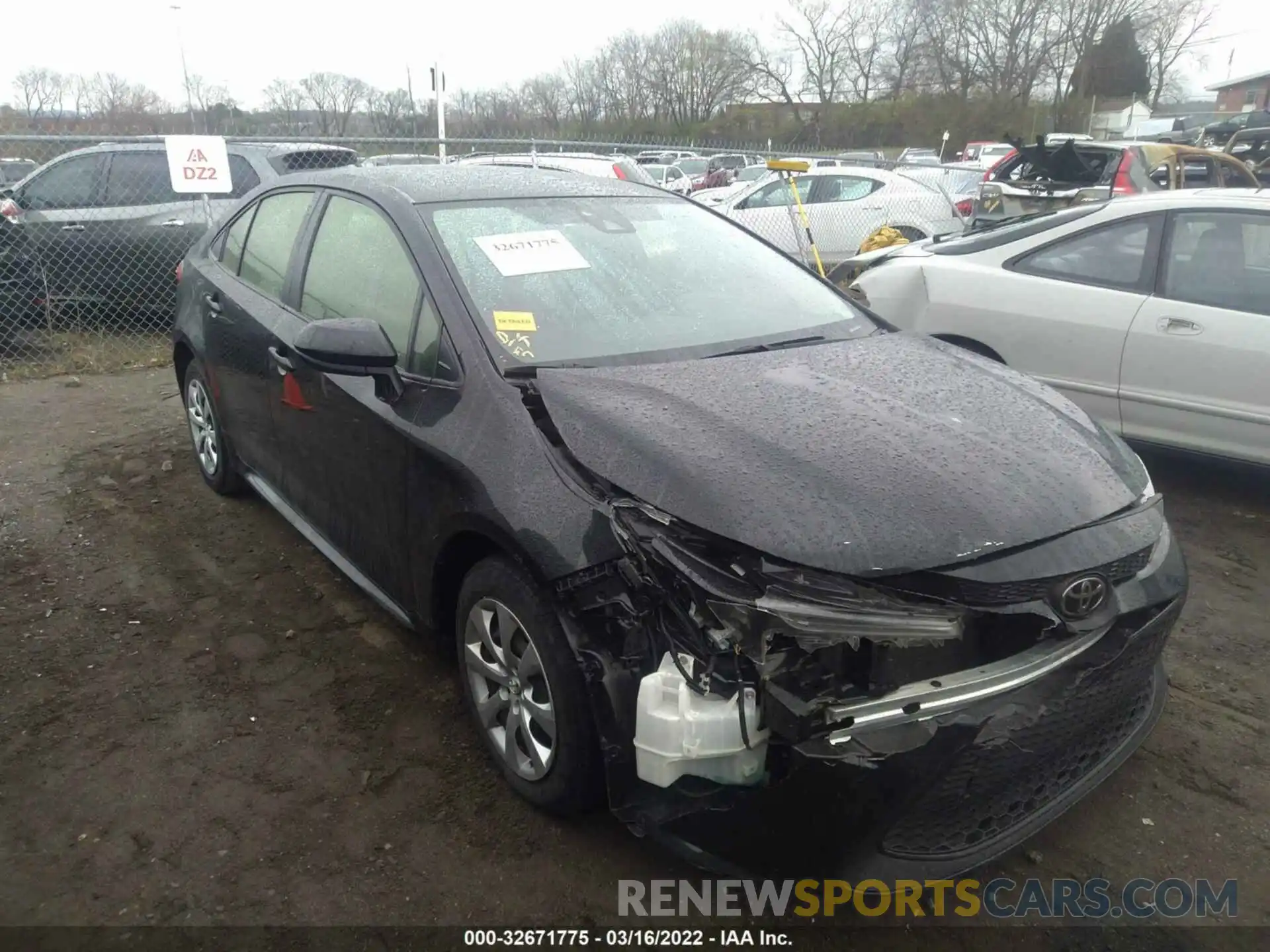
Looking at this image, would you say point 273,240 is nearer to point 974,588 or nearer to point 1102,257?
point 974,588

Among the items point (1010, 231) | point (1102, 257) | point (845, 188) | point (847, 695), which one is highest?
point (845, 188)

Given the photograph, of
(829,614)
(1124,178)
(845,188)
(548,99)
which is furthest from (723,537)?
(548,99)

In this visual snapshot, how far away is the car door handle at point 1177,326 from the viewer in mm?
4492

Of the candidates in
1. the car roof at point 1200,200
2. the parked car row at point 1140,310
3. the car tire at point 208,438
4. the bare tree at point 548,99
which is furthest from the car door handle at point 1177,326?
the bare tree at point 548,99

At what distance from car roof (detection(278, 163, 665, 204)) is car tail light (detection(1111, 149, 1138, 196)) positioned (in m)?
7.74

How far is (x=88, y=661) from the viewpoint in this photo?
3.34m

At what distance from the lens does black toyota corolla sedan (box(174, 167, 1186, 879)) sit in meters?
1.95

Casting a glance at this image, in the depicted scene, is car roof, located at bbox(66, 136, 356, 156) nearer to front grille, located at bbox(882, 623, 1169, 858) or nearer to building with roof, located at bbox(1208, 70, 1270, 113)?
front grille, located at bbox(882, 623, 1169, 858)

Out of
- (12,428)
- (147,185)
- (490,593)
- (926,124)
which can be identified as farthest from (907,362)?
(926,124)

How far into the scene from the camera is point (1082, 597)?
206cm

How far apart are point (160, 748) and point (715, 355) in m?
2.07

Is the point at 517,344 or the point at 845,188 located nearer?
the point at 517,344

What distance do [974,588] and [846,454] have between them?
0.43 meters

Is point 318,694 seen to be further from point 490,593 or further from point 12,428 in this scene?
point 12,428
